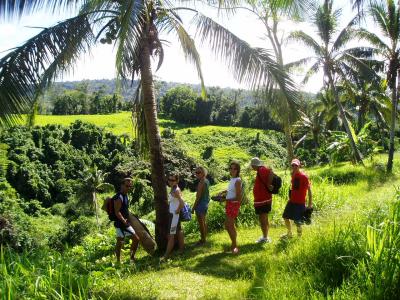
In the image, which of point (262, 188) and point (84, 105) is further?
point (84, 105)

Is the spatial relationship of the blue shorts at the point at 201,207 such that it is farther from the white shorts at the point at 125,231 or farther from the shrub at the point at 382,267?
the shrub at the point at 382,267

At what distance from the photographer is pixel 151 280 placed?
5285 millimetres

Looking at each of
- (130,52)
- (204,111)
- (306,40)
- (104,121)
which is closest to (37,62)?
(130,52)

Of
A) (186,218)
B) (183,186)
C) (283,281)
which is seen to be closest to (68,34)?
(186,218)

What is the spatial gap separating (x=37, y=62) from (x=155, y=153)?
276cm

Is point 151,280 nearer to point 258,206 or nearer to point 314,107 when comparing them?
point 258,206

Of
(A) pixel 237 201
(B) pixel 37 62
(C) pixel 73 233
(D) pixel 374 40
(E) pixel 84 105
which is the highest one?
(D) pixel 374 40

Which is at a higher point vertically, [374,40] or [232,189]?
[374,40]

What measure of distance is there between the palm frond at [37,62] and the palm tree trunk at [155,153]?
4.50ft

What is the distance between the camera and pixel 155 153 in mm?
7746

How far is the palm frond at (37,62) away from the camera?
524 centimetres

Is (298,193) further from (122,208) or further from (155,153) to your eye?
(122,208)

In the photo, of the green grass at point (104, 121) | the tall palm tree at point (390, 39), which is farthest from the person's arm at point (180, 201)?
the green grass at point (104, 121)

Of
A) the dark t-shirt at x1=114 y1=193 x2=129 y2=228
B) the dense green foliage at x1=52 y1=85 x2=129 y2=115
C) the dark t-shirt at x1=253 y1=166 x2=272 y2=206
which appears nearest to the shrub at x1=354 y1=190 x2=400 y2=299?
the dark t-shirt at x1=253 y1=166 x2=272 y2=206
